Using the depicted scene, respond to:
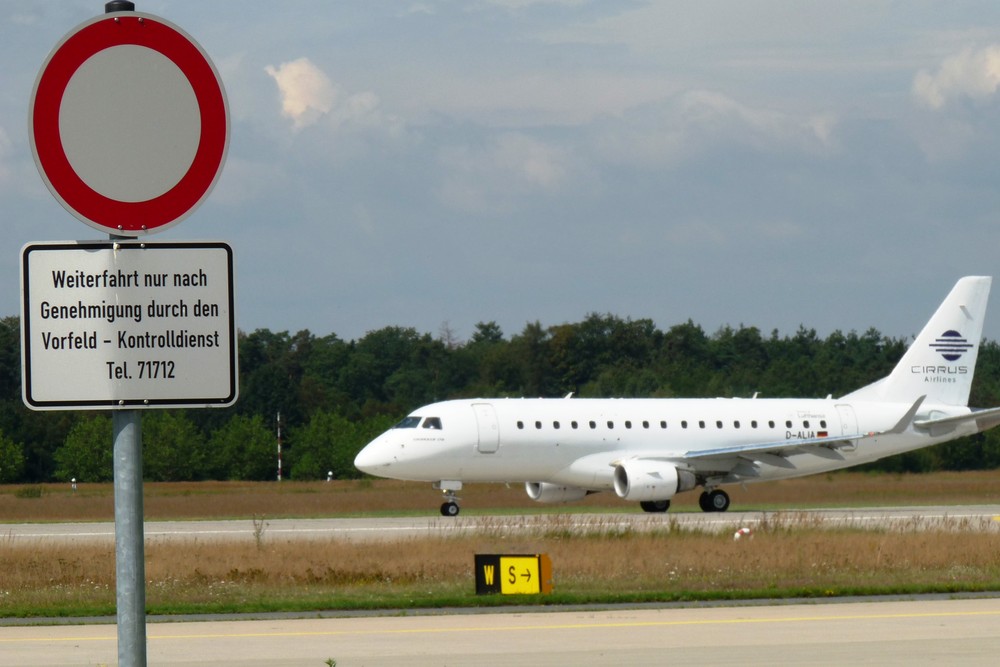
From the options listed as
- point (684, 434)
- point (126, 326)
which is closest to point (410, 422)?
point (684, 434)

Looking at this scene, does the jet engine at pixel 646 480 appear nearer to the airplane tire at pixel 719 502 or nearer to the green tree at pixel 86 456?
the airplane tire at pixel 719 502

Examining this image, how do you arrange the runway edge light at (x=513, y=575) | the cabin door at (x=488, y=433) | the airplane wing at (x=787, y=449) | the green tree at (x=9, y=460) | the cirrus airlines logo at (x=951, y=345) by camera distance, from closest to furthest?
the runway edge light at (x=513, y=575), the cabin door at (x=488, y=433), the airplane wing at (x=787, y=449), the cirrus airlines logo at (x=951, y=345), the green tree at (x=9, y=460)

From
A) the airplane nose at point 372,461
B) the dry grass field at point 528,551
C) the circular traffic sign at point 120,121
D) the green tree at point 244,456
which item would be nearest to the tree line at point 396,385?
the green tree at point 244,456

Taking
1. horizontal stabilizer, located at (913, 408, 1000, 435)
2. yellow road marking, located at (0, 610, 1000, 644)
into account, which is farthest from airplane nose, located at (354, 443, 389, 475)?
yellow road marking, located at (0, 610, 1000, 644)

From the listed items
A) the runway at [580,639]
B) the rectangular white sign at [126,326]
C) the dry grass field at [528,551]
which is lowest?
the runway at [580,639]

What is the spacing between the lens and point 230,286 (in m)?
3.79

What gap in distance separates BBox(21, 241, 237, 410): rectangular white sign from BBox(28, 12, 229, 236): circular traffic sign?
0.11 meters

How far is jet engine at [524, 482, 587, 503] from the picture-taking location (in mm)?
36250

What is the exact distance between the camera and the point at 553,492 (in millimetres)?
36375

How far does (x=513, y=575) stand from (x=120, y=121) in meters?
11.9

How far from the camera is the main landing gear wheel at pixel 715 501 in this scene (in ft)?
118

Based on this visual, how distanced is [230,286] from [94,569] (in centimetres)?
1632

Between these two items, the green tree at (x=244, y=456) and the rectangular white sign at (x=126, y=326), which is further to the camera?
the green tree at (x=244, y=456)

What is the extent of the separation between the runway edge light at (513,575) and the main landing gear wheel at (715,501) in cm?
2112
